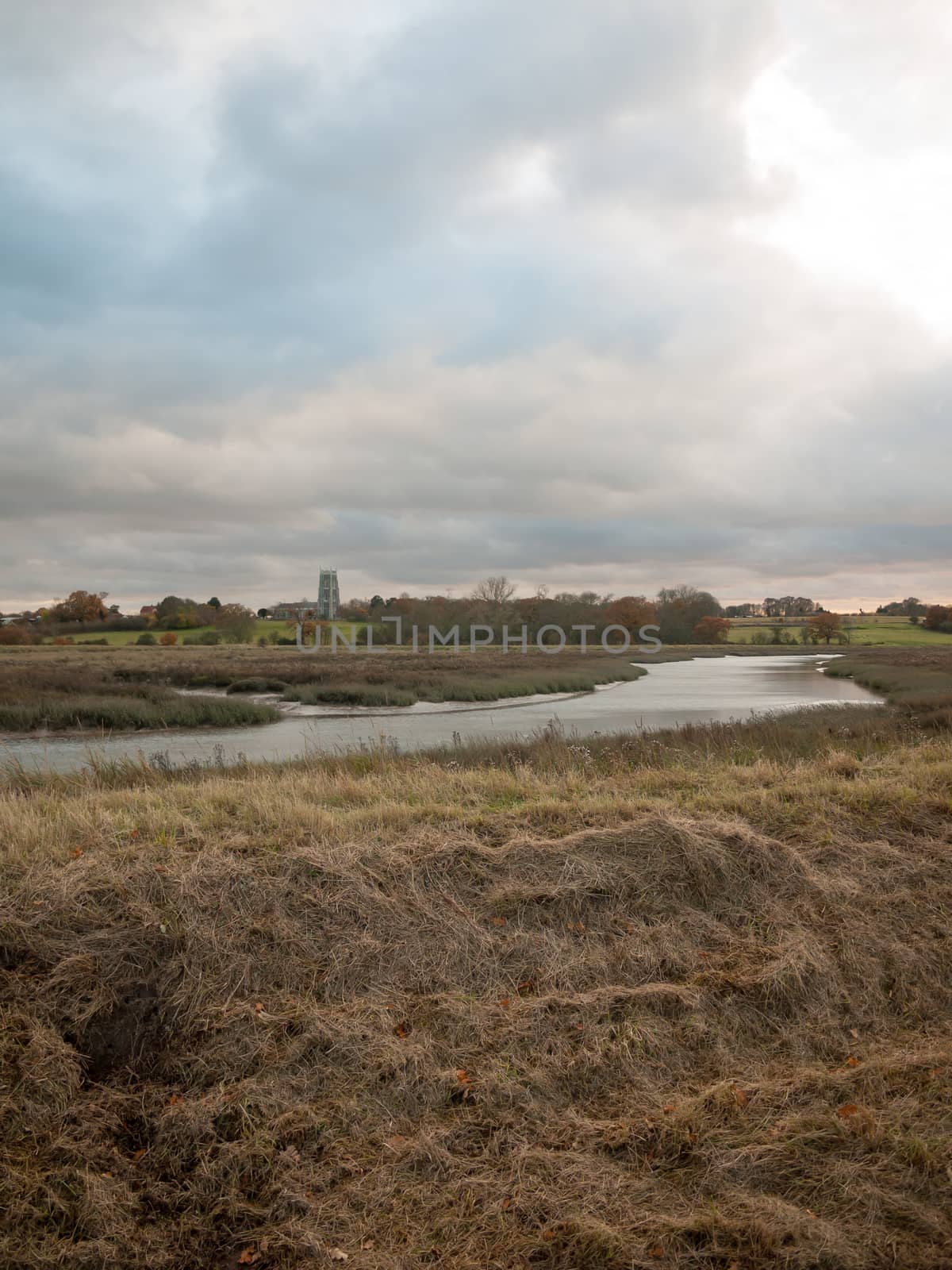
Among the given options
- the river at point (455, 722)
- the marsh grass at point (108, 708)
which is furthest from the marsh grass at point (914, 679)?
the marsh grass at point (108, 708)

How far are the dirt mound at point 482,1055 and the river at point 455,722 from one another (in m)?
6.87

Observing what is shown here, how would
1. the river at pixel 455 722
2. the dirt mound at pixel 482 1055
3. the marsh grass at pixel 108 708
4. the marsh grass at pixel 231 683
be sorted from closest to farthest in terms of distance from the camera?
the dirt mound at pixel 482 1055 < the river at pixel 455 722 < the marsh grass at pixel 108 708 < the marsh grass at pixel 231 683

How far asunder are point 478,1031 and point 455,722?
22.7 meters

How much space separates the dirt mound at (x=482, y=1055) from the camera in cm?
377

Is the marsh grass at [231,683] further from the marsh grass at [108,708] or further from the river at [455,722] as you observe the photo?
the river at [455,722]

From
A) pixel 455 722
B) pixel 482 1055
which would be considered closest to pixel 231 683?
pixel 455 722

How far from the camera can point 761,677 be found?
52.7 metres

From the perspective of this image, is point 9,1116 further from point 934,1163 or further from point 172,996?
point 934,1163

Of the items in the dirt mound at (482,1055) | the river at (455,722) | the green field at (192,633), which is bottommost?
the river at (455,722)

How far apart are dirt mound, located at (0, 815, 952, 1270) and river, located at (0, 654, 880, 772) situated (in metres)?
6.87

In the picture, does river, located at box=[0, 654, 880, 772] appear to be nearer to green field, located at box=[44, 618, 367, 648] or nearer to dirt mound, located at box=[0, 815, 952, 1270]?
dirt mound, located at box=[0, 815, 952, 1270]

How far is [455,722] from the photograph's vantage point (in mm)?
27703

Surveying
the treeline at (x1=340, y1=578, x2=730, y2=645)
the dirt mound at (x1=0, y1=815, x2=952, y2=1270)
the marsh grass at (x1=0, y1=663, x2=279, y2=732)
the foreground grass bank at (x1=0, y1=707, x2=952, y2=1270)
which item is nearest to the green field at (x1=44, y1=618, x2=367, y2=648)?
the treeline at (x1=340, y1=578, x2=730, y2=645)

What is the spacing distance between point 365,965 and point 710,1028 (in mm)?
2262
